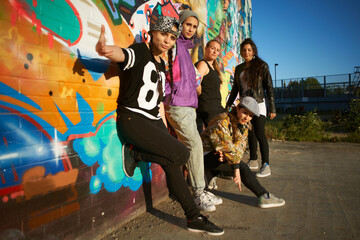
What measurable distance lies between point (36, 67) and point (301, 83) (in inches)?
1129

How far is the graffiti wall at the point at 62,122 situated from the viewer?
1.53 m

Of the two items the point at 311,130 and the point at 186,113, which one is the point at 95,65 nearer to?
the point at 186,113

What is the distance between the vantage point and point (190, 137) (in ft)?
8.89

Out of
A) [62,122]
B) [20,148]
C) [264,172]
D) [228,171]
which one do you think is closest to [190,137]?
[228,171]

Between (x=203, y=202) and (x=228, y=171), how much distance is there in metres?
0.49

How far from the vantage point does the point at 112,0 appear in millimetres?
2340

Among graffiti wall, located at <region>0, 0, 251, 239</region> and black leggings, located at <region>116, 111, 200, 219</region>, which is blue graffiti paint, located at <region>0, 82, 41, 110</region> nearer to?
graffiti wall, located at <region>0, 0, 251, 239</region>

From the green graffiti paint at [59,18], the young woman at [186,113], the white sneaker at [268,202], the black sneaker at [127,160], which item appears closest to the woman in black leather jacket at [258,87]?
the white sneaker at [268,202]

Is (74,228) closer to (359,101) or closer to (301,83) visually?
(359,101)

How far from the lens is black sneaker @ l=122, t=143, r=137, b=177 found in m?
2.43

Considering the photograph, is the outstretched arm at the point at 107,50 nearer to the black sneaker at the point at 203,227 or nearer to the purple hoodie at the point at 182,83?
the purple hoodie at the point at 182,83

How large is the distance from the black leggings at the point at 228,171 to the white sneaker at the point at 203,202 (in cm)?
38

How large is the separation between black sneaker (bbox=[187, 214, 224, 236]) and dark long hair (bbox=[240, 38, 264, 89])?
2.52m

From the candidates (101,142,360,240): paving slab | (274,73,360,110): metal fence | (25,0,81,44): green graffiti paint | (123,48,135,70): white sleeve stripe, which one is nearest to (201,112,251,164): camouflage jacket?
(101,142,360,240): paving slab
